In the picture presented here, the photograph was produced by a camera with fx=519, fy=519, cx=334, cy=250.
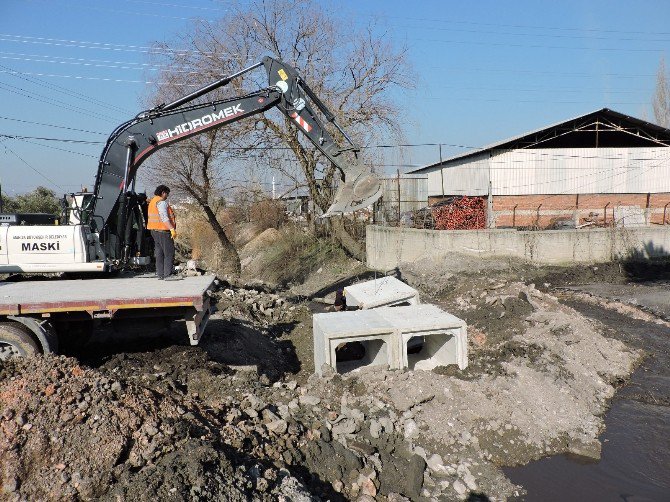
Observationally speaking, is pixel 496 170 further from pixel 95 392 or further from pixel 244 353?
pixel 95 392

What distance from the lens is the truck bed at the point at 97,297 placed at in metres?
6.64

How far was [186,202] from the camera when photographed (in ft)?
75.8

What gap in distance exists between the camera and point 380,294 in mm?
10688

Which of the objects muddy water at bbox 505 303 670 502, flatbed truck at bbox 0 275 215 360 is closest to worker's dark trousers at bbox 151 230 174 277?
flatbed truck at bbox 0 275 215 360

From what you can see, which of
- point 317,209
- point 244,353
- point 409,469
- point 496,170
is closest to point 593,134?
point 496,170

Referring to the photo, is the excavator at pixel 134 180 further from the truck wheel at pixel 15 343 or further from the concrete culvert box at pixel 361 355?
the concrete culvert box at pixel 361 355

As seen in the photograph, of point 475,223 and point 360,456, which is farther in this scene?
point 475,223

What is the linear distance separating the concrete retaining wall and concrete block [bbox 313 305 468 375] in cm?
893

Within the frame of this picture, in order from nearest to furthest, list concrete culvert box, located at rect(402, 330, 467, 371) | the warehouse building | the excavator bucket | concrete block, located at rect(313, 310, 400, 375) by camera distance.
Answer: concrete block, located at rect(313, 310, 400, 375)
concrete culvert box, located at rect(402, 330, 467, 371)
the excavator bucket
the warehouse building

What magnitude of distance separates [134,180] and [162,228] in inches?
58.8

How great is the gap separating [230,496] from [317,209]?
17.9 metres

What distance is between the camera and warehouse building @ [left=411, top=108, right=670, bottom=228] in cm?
2097

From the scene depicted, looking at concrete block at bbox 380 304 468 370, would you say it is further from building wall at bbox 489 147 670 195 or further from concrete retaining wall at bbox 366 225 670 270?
building wall at bbox 489 147 670 195

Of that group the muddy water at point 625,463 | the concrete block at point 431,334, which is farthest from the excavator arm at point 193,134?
the muddy water at point 625,463
